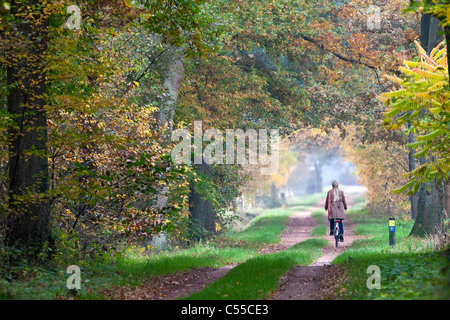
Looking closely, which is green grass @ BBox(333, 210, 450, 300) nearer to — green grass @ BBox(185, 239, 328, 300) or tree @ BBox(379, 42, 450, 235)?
green grass @ BBox(185, 239, 328, 300)

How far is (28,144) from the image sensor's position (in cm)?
1125

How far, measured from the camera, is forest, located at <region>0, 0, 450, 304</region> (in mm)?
10312

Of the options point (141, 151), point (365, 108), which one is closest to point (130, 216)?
point (141, 151)

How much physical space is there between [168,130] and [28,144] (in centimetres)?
718

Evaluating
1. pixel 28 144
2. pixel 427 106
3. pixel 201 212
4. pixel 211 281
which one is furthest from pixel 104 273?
pixel 201 212

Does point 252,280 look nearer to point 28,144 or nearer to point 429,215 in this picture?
point 28,144

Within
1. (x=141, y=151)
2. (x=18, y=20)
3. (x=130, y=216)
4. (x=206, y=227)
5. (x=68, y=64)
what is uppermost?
(x=18, y=20)

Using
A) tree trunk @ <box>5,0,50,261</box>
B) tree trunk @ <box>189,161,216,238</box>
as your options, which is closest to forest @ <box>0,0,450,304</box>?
tree trunk @ <box>5,0,50,261</box>

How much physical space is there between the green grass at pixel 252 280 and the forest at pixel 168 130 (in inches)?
2.6

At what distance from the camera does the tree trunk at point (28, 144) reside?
10859 mm

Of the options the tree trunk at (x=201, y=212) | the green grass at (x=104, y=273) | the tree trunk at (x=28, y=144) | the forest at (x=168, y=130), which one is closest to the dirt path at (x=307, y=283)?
the forest at (x=168, y=130)

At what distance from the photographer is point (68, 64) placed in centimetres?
1084
